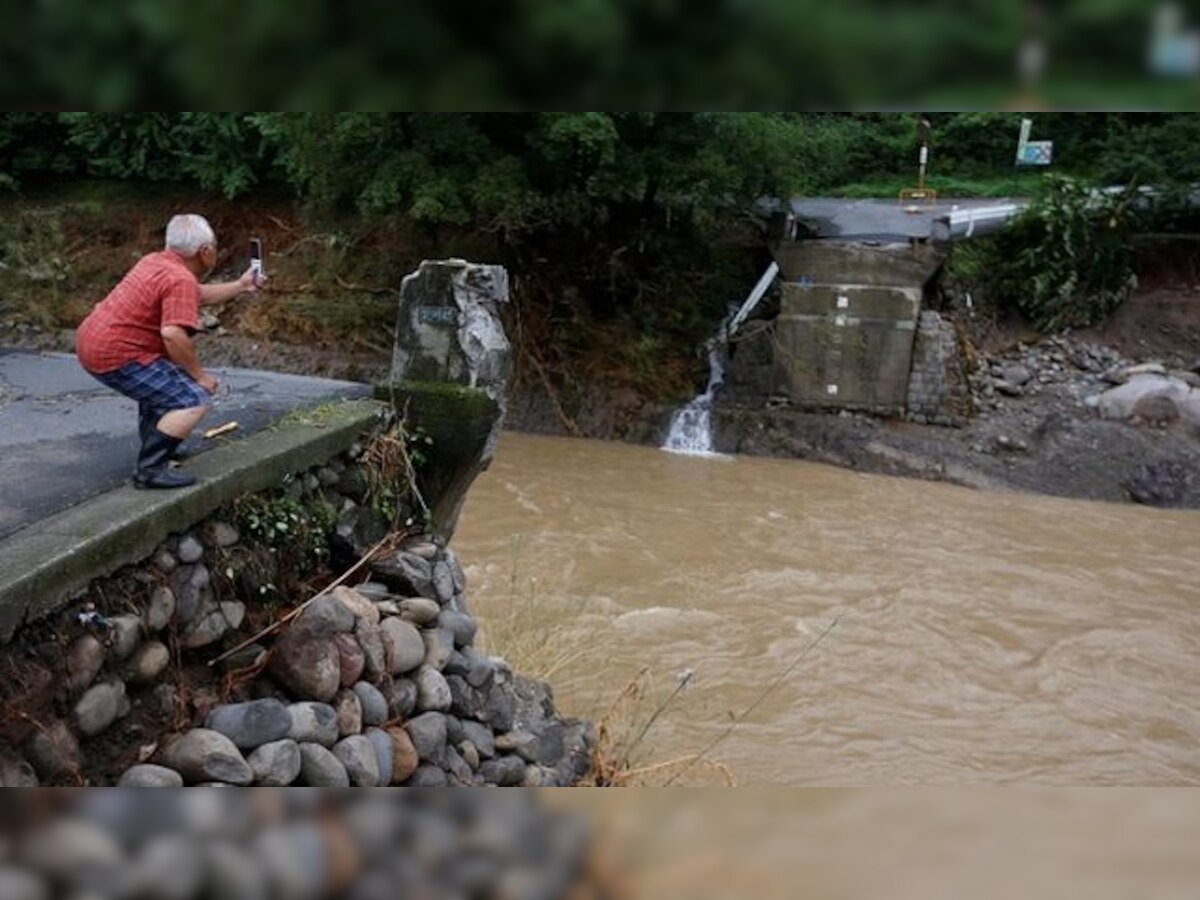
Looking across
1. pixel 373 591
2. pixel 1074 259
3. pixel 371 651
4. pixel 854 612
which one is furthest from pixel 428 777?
pixel 1074 259

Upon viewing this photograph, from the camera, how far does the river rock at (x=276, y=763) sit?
2828 mm

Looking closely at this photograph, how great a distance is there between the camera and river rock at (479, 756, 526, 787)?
3754 millimetres

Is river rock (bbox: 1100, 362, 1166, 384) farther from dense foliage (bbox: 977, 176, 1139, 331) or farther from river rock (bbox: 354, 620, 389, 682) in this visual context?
river rock (bbox: 354, 620, 389, 682)

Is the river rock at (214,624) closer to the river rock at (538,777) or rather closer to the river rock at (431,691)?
the river rock at (431,691)

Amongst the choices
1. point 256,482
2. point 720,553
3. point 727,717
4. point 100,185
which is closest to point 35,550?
point 256,482

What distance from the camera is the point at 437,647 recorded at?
155 inches

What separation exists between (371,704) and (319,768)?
1.52 feet

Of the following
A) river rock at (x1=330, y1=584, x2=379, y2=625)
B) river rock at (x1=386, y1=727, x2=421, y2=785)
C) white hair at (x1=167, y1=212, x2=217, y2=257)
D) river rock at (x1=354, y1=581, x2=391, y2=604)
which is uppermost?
white hair at (x1=167, y1=212, x2=217, y2=257)

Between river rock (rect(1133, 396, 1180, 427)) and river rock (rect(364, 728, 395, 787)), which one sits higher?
river rock (rect(1133, 396, 1180, 427))

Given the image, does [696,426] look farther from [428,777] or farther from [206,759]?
[206,759]

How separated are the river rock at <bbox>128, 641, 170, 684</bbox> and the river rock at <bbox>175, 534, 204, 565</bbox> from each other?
307mm

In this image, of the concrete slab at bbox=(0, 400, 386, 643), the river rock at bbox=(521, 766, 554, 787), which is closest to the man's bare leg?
the concrete slab at bbox=(0, 400, 386, 643)

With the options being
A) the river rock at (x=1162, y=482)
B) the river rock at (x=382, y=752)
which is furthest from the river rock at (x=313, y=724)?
the river rock at (x=1162, y=482)

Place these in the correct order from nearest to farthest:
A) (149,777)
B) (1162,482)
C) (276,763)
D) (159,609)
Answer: (149,777) < (276,763) < (159,609) < (1162,482)
